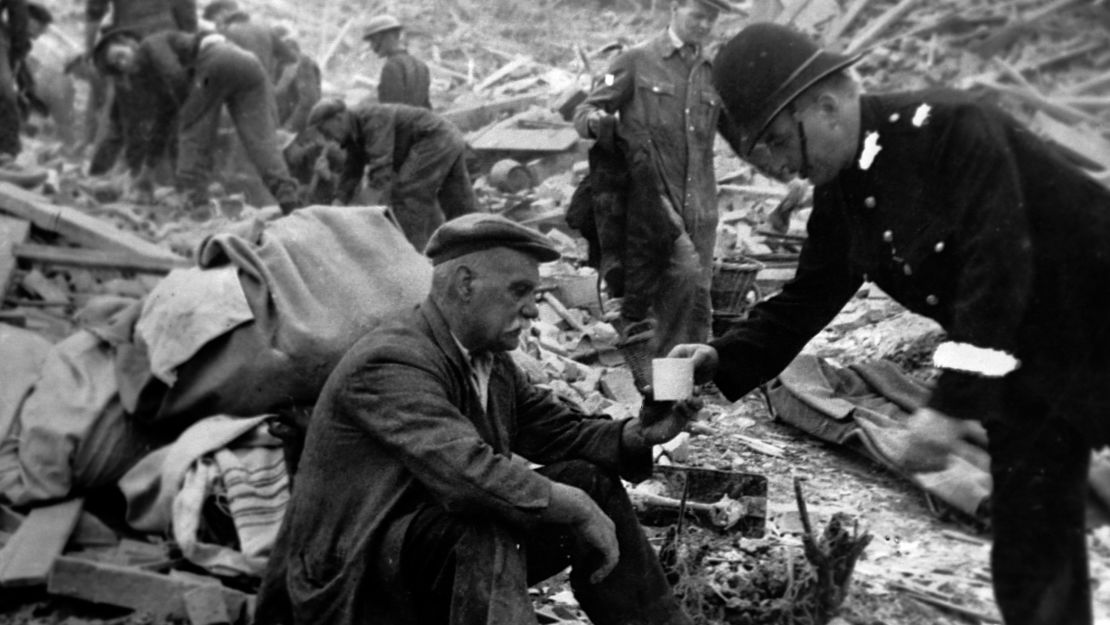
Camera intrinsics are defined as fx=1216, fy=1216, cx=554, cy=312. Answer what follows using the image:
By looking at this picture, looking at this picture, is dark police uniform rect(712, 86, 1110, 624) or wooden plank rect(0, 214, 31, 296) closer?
dark police uniform rect(712, 86, 1110, 624)

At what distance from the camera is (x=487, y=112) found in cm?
609

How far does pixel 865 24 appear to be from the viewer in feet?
9.06

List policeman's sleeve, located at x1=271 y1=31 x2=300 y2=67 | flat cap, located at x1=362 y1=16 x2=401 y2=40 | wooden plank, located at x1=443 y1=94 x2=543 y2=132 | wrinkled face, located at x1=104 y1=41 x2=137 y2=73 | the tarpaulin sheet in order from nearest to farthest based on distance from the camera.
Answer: the tarpaulin sheet, wooden plank, located at x1=443 y1=94 x2=543 y2=132, flat cap, located at x1=362 y1=16 x2=401 y2=40, wrinkled face, located at x1=104 y1=41 x2=137 y2=73, policeman's sleeve, located at x1=271 y1=31 x2=300 y2=67

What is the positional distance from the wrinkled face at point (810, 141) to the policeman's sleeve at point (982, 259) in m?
0.23

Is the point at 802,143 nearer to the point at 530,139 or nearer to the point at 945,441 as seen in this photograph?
the point at 945,441

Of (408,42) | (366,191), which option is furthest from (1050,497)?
(366,191)

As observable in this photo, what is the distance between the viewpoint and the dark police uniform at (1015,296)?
2.12 metres

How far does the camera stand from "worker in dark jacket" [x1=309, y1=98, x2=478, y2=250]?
21.0ft


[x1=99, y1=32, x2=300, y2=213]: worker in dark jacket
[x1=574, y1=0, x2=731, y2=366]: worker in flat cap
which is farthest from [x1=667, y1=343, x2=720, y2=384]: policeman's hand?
[x1=99, y1=32, x2=300, y2=213]: worker in dark jacket

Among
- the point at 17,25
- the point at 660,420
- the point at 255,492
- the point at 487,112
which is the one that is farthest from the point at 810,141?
the point at 17,25

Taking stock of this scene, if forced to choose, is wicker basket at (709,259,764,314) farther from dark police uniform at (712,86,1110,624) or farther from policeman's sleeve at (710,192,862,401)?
dark police uniform at (712,86,1110,624)

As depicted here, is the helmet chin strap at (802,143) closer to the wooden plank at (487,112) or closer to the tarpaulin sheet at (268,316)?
the tarpaulin sheet at (268,316)

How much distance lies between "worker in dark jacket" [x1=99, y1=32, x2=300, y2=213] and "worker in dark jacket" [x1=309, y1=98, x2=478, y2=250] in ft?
6.65

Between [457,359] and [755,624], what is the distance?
1.10 m
